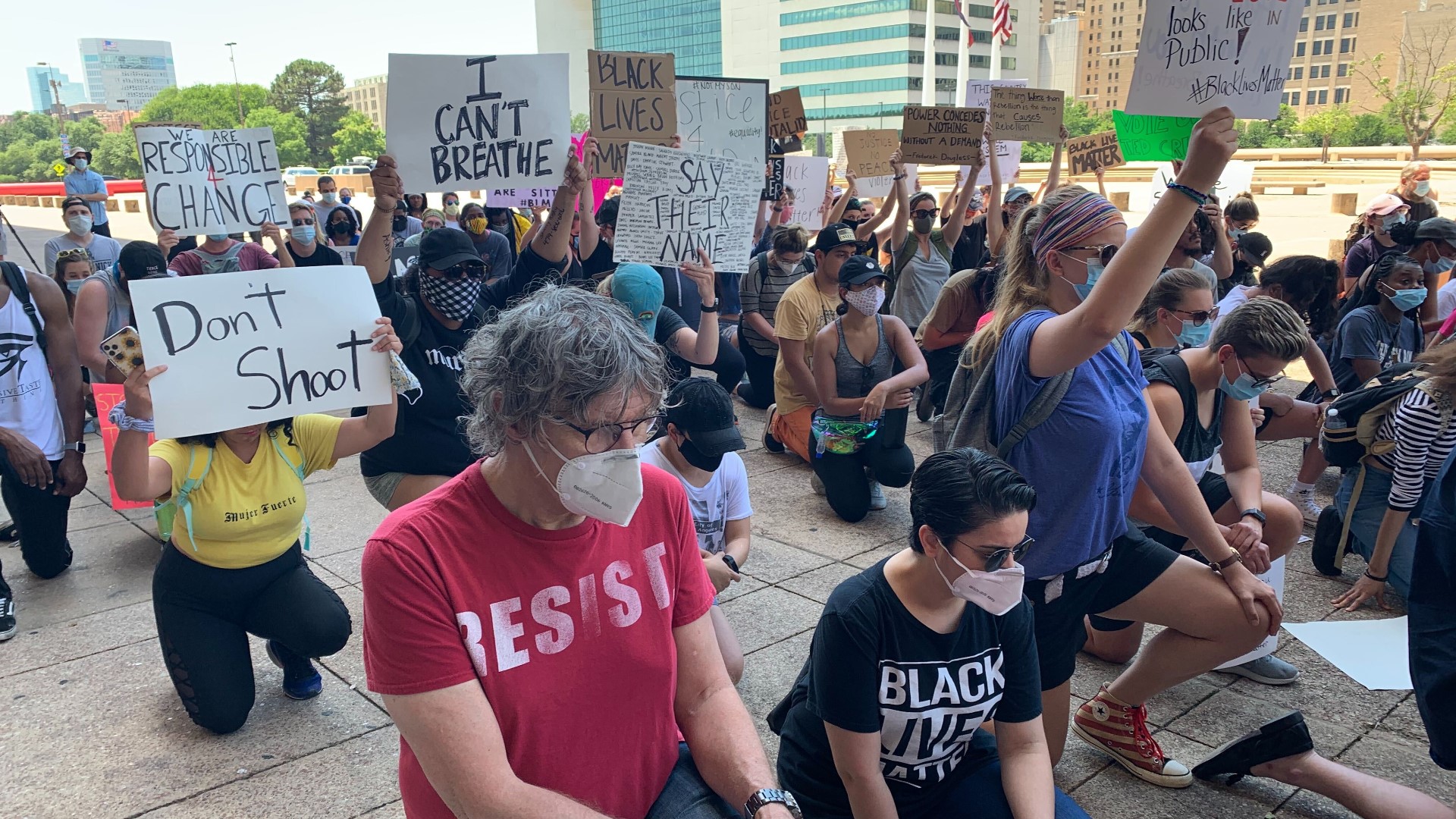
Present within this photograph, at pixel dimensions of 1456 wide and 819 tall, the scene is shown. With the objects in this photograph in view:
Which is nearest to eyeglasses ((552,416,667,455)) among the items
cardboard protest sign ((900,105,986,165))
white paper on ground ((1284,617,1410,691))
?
white paper on ground ((1284,617,1410,691))

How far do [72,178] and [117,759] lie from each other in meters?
15.2

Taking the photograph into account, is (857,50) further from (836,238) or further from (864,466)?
(864,466)

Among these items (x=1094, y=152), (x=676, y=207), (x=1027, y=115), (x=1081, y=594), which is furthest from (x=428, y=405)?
(x=1094, y=152)

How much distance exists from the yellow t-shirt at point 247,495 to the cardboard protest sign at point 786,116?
23.9ft

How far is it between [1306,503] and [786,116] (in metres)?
6.33

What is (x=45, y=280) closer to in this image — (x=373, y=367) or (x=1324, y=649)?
(x=373, y=367)

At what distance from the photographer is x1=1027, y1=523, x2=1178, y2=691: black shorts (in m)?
3.11

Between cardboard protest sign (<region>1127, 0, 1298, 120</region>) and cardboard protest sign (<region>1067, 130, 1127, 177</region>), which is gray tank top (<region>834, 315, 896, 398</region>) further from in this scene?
cardboard protest sign (<region>1067, 130, 1127, 177</region>)

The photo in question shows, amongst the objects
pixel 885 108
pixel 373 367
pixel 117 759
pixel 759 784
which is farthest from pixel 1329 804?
pixel 885 108

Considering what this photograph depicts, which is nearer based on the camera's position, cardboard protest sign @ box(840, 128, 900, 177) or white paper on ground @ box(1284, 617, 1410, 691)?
white paper on ground @ box(1284, 617, 1410, 691)

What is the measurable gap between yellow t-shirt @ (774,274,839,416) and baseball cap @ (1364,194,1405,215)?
4913mm

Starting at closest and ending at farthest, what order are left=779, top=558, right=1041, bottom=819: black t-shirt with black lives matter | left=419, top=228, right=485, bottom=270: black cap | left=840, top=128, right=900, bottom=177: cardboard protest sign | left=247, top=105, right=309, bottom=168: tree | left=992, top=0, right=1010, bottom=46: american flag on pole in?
left=779, top=558, right=1041, bottom=819: black t-shirt with black lives matter, left=419, top=228, right=485, bottom=270: black cap, left=840, top=128, right=900, bottom=177: cardboard protest sign, left=992, top=0, right=1010, bottom=46: american flag on pole, left=247, top=105, right=309, bottom=168: tree

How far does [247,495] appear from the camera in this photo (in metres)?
3.85

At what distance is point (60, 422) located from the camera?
5.19 metres
